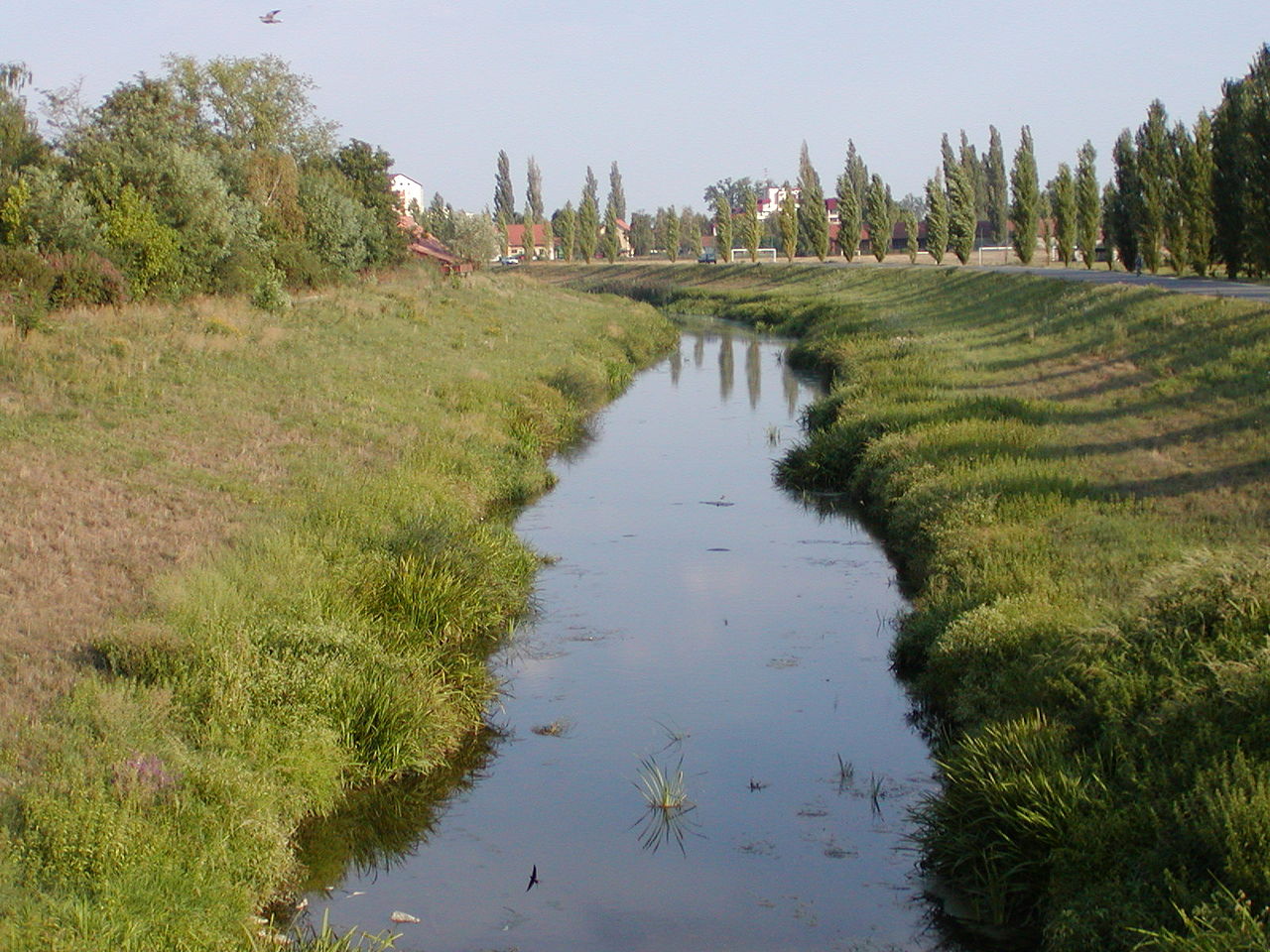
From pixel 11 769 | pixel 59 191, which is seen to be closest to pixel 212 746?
pixel 11 769

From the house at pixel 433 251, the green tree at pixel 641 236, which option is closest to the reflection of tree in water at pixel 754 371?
the house at pixel 433 251

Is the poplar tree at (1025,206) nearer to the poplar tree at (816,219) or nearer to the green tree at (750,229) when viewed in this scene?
the poplar tree at (816,219)

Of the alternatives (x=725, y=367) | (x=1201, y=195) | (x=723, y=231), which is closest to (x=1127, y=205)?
(x=1201, y=195)

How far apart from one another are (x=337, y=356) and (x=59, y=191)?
757 centimetres

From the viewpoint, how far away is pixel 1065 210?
57.2 m

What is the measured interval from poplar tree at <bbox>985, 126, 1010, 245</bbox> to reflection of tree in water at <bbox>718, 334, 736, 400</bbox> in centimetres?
4897

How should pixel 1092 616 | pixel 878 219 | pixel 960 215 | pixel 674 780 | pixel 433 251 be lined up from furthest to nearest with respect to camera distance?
1. pixel 878 219
2. pixel 433 251
3. pixel 960 215
4. pixel 674 780
5. pixel 1092 616

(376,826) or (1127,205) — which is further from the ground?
(1127,205)

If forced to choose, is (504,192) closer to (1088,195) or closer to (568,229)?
(568,229)

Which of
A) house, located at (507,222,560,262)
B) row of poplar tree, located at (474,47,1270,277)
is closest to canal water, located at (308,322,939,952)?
row of poplar tree, located at (474,47,1270,277)

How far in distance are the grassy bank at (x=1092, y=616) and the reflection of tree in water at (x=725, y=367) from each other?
944cm

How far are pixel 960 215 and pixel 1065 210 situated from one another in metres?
9.95

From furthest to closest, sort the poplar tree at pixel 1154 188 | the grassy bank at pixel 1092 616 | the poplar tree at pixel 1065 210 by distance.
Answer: the poplar tree at pixel 1065 210
the poplar tree at pixel 1154 188
the grassy bank at pixel 1092 616

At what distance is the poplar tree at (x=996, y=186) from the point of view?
94750 millimetres
